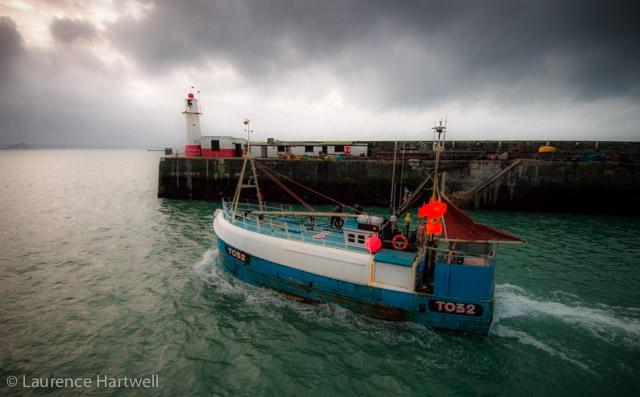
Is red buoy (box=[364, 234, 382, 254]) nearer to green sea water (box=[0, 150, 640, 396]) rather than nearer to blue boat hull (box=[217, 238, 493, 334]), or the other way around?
blue boat hull (box=[217, 238, 493, 334])

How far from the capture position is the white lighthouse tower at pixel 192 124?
35.9m

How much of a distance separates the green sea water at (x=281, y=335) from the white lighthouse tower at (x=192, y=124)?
68.9 ft

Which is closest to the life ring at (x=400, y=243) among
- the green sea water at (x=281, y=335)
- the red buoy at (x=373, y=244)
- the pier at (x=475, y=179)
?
the red buoy at (x=373, y=244)

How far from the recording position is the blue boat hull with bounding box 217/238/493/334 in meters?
9.31

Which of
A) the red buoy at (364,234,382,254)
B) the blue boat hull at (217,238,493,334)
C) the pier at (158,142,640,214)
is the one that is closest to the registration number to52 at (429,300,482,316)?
the blue boat hull at (217,238,493,334)

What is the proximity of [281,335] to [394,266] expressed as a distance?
4.42 metres

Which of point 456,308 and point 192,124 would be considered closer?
point 456,308

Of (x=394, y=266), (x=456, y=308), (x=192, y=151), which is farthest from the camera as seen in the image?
(x=192, y=151)

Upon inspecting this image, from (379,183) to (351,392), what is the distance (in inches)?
974

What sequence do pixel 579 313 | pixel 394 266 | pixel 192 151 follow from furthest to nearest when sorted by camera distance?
pixel 192 151, pixel 579 313, pixel 394 266

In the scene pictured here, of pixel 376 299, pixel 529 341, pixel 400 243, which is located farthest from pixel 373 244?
pixel 529 341

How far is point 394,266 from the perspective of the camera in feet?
31.9

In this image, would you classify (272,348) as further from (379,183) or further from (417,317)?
(379,183)

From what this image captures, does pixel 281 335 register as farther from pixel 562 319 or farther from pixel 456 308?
pixel 562 319
